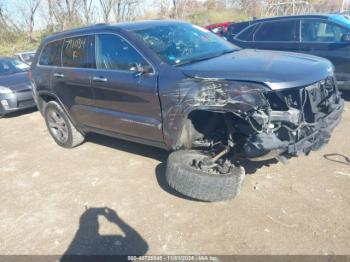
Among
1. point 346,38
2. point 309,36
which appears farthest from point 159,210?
point 309,36

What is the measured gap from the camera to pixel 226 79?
123 inches

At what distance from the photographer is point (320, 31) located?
6707 millimetres

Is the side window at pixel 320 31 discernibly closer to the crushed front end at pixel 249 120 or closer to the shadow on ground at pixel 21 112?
the crushed front end at pixel 249 120

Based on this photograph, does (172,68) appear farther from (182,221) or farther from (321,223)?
A: (321,223)

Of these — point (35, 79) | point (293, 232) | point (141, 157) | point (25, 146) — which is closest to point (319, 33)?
point (141, 157)

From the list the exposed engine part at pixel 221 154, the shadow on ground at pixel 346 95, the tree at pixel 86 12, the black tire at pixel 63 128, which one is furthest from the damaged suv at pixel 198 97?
the tree at pixel 86 12

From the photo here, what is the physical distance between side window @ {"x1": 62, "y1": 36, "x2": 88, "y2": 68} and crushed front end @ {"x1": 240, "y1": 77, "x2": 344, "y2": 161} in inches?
97.7

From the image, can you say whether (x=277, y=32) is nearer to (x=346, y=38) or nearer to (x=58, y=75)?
(x=346, y=38)

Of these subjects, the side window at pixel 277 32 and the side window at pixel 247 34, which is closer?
the side window at pixel 277 32

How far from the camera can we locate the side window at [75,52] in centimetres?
451

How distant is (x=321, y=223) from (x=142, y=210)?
1.75 metres

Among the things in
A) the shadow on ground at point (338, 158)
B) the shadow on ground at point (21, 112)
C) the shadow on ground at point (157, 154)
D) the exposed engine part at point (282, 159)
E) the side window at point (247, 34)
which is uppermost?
the side window at point (247, 34)

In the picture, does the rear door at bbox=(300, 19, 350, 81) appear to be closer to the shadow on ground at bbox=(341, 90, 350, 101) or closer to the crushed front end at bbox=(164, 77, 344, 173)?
the shadow on ground at bbox=(341, 90, 350, 101)

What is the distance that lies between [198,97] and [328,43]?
442 cm
